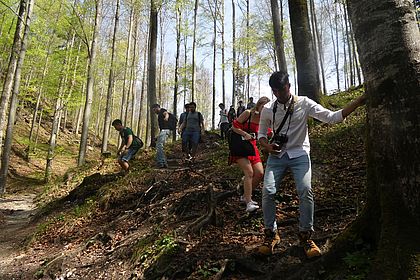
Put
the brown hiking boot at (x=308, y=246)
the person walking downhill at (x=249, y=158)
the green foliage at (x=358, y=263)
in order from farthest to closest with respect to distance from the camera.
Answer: the person walking downhill at (x=249, y=158) < the brown hiking boot at (x=308, y=246) < the green foliage at (x=358, y=263)

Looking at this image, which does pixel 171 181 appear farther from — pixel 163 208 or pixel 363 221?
pixel 363 221

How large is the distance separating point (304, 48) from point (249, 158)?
16.5 feet

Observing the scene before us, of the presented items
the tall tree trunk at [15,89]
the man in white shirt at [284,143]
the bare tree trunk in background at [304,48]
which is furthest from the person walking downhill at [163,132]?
the tall tree trunk at [15,89]

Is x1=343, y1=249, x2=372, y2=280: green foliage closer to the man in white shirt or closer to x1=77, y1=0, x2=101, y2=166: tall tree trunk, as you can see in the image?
the man in white shirt

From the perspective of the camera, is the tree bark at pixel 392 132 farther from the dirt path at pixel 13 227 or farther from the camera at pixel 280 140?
the dirt path at pixel 13 227

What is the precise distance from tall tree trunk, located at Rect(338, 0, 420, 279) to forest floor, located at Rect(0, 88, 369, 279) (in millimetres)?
340

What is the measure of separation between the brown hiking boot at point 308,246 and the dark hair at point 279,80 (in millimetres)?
1587

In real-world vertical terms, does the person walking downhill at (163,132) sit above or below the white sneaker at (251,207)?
above

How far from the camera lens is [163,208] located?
636 centimetres

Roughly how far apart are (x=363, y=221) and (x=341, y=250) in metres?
0.33

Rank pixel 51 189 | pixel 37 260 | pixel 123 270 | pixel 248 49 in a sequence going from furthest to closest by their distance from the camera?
pixel 248 49
pixel 51 189
pixel 37 260
pixel 123 270

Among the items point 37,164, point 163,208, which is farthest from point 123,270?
point 37,164

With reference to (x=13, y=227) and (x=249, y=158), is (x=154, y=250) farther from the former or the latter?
(x=13, y=227)

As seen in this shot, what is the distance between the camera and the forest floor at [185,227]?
11.9ft
